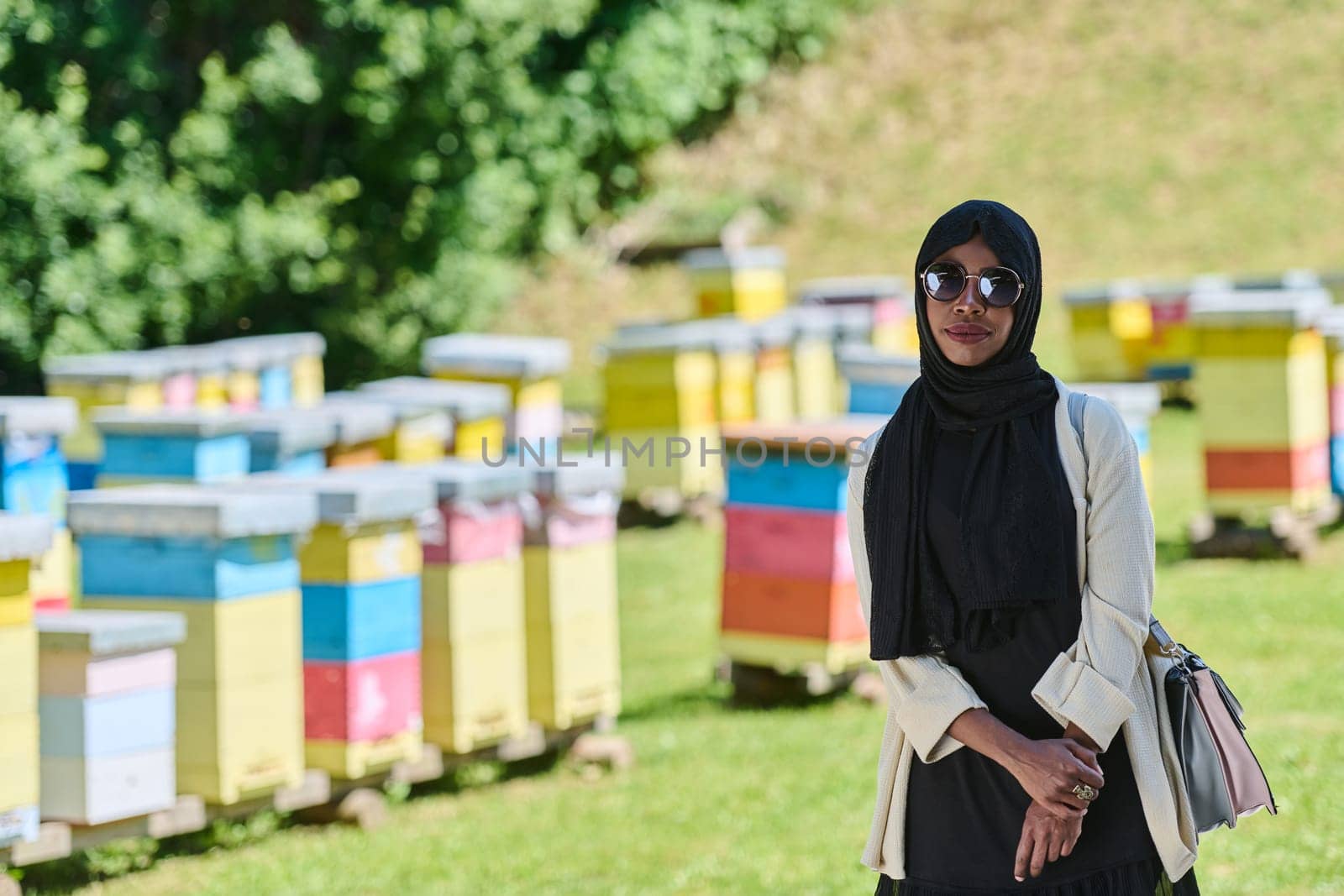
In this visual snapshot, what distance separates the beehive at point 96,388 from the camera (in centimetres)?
1077

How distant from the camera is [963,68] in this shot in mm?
25781

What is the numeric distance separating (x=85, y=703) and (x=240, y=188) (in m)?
11.5

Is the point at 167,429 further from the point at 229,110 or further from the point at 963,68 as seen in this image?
the point at 963,68

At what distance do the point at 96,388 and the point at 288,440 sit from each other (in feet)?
10.6

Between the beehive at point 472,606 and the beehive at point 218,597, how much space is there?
26.4 inches

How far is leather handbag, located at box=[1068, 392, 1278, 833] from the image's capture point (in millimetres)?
2910

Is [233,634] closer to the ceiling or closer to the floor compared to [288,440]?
closer to the floor

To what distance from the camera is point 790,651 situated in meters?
7.79

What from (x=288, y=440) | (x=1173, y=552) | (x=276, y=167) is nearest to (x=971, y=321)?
(x=288, y=440)

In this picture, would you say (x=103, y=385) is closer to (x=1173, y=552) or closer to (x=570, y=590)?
(x=570, y=590)

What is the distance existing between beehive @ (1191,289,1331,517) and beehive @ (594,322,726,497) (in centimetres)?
326

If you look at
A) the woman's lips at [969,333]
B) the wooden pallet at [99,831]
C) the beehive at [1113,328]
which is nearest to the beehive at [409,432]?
the wooden pallet at [99,831]

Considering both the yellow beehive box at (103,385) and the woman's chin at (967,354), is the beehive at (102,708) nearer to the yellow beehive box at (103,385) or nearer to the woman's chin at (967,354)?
the woman's chin at (967,354)

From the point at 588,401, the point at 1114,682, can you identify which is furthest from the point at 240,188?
the point at 1114,682
